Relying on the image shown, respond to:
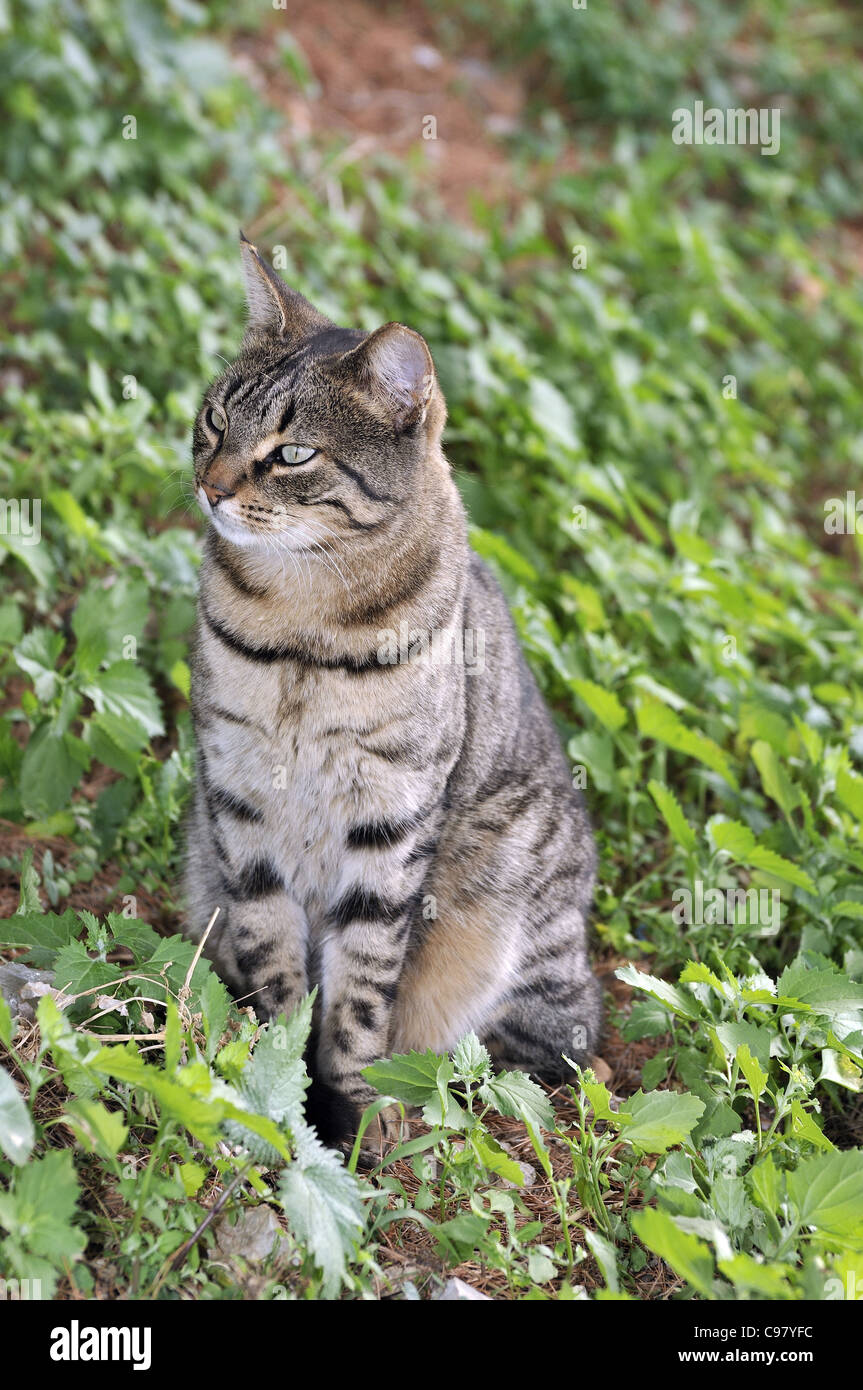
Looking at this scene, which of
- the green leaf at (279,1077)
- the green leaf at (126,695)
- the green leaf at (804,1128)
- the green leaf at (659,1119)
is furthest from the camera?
the green leaf at (126,695)

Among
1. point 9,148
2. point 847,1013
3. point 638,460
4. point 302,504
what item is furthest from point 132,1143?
point 9,148

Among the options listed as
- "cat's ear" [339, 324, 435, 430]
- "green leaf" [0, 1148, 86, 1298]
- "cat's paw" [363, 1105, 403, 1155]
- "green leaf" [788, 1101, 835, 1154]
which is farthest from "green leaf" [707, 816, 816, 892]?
"green leaf" [0, 1148, 86, 1298]

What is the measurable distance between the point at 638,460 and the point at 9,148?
3.18 metres

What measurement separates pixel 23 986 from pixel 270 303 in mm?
1748

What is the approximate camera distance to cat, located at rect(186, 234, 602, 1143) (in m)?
2.91

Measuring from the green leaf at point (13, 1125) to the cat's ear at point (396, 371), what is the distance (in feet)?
5.41

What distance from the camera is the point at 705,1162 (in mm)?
2768

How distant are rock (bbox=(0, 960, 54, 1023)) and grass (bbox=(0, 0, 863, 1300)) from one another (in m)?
0.09

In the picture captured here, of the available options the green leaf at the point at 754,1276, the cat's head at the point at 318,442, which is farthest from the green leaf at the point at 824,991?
the cat's head at the point at 318,442

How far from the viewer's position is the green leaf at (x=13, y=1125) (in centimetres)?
222

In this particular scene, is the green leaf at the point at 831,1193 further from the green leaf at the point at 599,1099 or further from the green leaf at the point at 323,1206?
the green leaf at the point at 323,1206

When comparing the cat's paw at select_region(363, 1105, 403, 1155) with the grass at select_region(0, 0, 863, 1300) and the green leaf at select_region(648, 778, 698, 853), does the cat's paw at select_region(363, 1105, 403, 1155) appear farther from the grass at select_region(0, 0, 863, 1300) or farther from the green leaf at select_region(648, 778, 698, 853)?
the green leaf at select_region(648, 778, 698, 853)

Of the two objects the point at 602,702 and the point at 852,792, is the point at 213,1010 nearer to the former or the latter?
the point at 602,702

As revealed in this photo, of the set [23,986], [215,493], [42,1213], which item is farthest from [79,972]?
[215,493]
